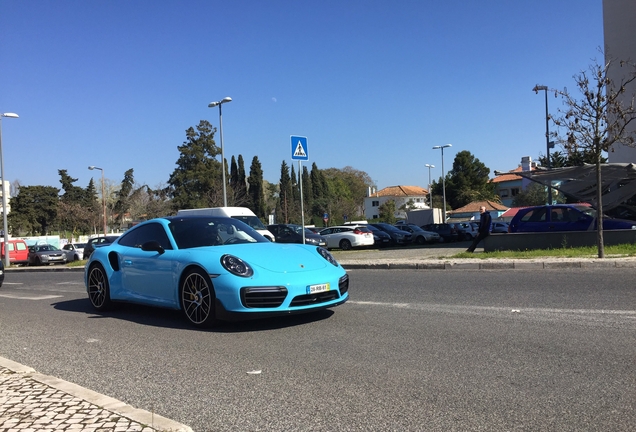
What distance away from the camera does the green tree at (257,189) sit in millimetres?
84562

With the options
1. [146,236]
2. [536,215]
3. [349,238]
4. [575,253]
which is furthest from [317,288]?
[349,238]

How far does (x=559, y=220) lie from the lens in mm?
17641

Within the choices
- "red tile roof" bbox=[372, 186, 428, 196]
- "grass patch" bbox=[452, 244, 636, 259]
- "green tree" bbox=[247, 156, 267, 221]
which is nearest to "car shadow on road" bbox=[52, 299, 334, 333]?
"grass patch" bbox=[452, 244, 636, 259]

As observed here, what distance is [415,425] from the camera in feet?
11.1

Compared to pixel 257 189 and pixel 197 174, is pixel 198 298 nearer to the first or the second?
pixel 197 174

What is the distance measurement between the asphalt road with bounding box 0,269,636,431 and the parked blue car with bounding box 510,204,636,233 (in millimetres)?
9390

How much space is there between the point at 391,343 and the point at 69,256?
33588mm

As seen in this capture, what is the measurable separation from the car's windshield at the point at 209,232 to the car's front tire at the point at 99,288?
1.61 m

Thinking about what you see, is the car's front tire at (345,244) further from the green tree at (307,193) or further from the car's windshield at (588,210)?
the green tree at (307,193)

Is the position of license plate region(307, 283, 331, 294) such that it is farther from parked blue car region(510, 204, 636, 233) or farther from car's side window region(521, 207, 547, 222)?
car's side window region(521, 207, 547, 222)

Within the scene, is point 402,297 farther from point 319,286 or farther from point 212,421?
point 212,421

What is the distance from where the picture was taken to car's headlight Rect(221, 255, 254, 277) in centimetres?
618

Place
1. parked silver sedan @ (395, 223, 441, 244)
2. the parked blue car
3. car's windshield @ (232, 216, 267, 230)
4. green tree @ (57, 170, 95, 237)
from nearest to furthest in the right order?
the parked blue car
car's windshield @ (232, 216, 267, 230)
parked silver sedan @ (395, 223, 441, 244)
green tree @ (57, 170, 95, 237)

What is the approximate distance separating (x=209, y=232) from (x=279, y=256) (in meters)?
1.31
